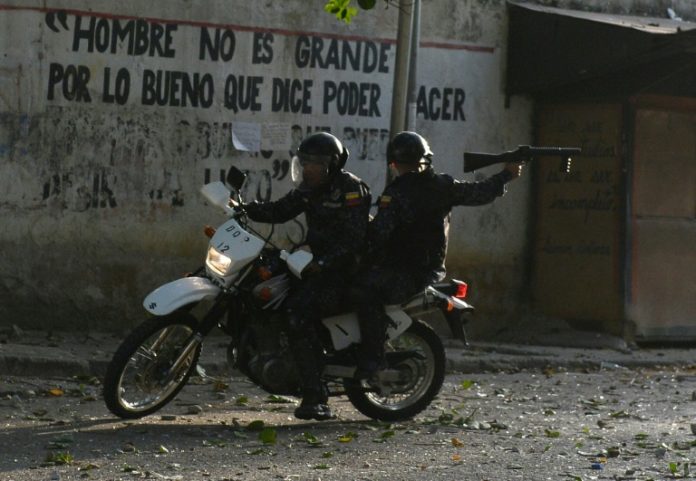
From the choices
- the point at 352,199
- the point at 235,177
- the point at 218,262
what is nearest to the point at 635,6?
the point at 352,199

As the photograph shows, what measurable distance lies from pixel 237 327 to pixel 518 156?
1.76 m

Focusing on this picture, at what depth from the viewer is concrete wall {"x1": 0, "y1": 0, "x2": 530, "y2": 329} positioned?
11.3 m

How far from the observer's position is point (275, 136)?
473 inches

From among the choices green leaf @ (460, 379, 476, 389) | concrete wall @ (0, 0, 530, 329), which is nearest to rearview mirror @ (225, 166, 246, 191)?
green leaf @ (460, 379, 476, 389)

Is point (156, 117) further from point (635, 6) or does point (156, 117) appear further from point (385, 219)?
point (635, 6)

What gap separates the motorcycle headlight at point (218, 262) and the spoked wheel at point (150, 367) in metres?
0.29

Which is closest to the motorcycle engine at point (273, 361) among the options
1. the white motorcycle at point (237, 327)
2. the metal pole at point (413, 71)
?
the white motorcycle at point (237, 327)

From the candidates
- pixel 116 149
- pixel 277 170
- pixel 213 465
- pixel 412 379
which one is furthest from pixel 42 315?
pixel 213 465

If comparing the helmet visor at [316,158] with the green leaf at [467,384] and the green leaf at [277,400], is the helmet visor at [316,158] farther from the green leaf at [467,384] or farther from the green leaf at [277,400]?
the green leaf at [467,384]

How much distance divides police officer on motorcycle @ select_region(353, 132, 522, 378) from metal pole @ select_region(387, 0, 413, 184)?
2.83 metres

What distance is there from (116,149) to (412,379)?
13.7ft

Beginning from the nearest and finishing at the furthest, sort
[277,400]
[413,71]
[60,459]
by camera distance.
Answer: [60,459] → [277,400] → [413,71]

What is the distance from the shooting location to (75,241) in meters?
11.5

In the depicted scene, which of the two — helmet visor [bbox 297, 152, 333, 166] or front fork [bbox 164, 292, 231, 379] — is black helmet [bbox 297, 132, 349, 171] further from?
front fork [bbox 164, 292, 231, 379]
